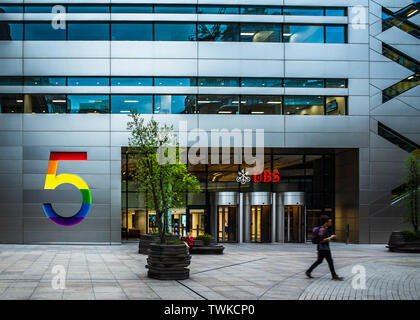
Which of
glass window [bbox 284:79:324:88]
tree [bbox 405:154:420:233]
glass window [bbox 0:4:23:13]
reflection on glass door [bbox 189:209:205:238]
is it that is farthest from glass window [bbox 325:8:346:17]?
glass window [bbox 0:4:23:13]

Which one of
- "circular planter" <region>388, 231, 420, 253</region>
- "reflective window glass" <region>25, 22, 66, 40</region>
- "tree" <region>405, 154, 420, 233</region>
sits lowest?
"circular planter" <region>388, 231, 420, 253</region>

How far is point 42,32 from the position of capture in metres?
27.0

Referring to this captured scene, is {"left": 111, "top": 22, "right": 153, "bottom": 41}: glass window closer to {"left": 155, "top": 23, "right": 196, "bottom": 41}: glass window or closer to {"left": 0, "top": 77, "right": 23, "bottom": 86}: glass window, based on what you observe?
{"left": 155, "top": 23, "right": 196, "bottom": 41}: glass window

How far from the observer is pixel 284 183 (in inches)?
1150

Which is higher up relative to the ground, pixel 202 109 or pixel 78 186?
pixel 202 109

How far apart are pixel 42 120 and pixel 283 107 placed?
601 inches

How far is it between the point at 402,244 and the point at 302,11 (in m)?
15.8

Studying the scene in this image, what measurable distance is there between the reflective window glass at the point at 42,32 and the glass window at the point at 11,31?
1.45ft

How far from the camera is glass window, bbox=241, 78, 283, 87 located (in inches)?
1071

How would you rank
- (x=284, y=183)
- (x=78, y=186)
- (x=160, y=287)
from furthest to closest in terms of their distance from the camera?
(x=284, y=183), (x=78, y=186), (x=160, y=287)

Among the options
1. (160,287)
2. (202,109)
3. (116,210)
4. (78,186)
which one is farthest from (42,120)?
(160,287)

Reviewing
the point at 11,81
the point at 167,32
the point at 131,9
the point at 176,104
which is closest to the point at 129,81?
the point at 176,104

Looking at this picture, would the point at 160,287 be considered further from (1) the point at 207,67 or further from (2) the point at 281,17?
(2) the point at 281,17

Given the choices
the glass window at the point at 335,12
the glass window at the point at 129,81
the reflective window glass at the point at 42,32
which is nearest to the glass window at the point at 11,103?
the reflective window glass at the point at 42,32
